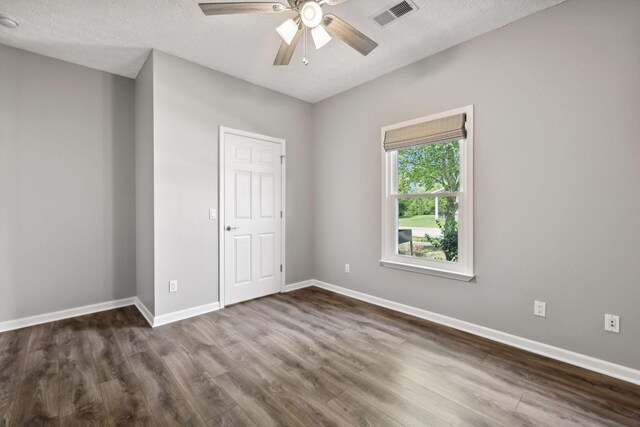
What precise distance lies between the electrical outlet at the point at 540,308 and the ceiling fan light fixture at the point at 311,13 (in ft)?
9.15

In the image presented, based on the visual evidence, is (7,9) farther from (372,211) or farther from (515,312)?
(515,312)

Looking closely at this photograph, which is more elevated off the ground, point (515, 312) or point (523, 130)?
point (523, 130)

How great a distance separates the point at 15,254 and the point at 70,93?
70.9 inches

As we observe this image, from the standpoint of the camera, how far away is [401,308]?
3.31 m

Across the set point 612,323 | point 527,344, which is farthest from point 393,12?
point 527,344

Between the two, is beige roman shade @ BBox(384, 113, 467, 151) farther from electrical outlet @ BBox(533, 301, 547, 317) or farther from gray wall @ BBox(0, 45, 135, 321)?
gray wall @ BBox(0, 45, 135, 321)

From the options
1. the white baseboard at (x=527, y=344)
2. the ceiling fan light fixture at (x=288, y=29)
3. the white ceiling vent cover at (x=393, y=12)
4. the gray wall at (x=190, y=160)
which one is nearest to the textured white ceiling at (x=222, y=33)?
the white ceiling vent cover at (x=393, y=12)

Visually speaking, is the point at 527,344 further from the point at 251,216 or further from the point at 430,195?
the point at 251,216

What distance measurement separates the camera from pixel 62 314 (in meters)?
3.13

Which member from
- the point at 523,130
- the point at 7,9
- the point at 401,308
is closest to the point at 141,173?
the point at 7,9

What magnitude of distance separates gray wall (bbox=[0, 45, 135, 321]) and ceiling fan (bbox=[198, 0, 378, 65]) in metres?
2.46

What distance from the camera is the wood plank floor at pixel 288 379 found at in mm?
1675

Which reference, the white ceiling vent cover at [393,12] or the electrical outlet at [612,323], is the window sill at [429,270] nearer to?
the electrical outlet at [612,323]

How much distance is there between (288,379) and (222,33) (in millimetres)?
2999
